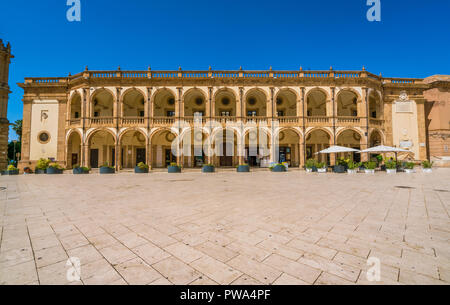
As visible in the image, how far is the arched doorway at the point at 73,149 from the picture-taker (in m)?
21.3

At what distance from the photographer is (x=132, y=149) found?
924 inches

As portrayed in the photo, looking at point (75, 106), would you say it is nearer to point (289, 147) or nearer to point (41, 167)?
point (41, 167)

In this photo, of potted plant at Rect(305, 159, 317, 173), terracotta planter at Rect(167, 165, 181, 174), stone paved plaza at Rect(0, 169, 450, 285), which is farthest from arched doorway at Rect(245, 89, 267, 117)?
stone paved plaza at Rect(0, 169, 450, 285)

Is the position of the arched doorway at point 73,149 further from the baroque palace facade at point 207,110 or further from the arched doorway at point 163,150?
the arched doorway at point 163,150

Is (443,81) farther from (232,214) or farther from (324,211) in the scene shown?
(232,214)

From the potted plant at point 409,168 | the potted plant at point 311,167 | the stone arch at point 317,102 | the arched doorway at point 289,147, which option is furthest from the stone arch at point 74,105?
the potted plant at point 409,168

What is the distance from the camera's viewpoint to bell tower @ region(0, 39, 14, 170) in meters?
21.7

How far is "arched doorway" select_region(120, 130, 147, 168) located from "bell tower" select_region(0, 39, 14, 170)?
12.9 metres

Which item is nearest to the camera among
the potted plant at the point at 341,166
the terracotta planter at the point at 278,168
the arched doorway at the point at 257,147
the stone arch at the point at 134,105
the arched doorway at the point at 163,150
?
the potted plant at the point at 341,166

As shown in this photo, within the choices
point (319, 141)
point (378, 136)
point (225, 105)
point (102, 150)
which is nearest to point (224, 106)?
point (225, 105)

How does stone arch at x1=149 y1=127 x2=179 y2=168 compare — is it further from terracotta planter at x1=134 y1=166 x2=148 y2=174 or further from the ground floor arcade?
terracotta planter at x1=134 y1=166 x2=148 y2=174

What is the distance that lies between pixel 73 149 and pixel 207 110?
1687 cm

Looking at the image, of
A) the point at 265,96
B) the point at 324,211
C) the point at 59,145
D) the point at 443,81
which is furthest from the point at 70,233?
the point at 443,81

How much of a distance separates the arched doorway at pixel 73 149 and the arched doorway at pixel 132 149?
4534mm
